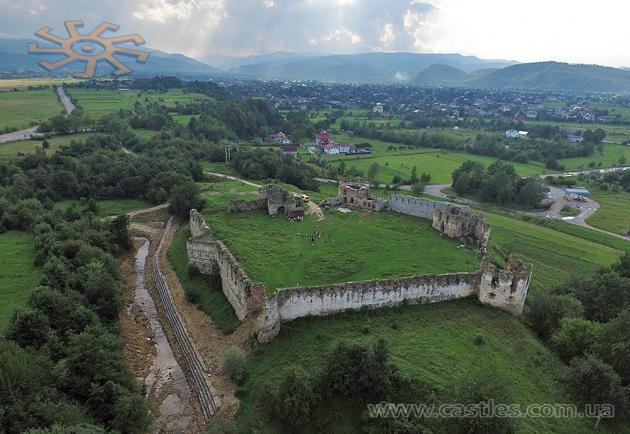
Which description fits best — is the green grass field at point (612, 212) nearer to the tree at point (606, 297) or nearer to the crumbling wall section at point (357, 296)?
the tree at point (606, 297)

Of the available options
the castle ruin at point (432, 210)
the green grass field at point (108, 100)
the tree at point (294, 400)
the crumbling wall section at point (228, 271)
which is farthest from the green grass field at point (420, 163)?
the green grass field at point (108, 100)

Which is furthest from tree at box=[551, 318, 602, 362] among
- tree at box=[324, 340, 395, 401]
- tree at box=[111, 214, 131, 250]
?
tree at box=[111, 214, 131, 250]

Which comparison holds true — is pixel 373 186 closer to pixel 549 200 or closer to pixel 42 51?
pixel 549 200

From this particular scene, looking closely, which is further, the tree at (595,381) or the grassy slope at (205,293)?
the grassy slope at (205,293)

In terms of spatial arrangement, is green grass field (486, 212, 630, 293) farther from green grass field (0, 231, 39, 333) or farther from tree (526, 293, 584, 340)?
green grass field (0, 231, 39, 333)

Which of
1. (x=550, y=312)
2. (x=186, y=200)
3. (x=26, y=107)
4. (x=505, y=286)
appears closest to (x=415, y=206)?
(x=505, y=286)
